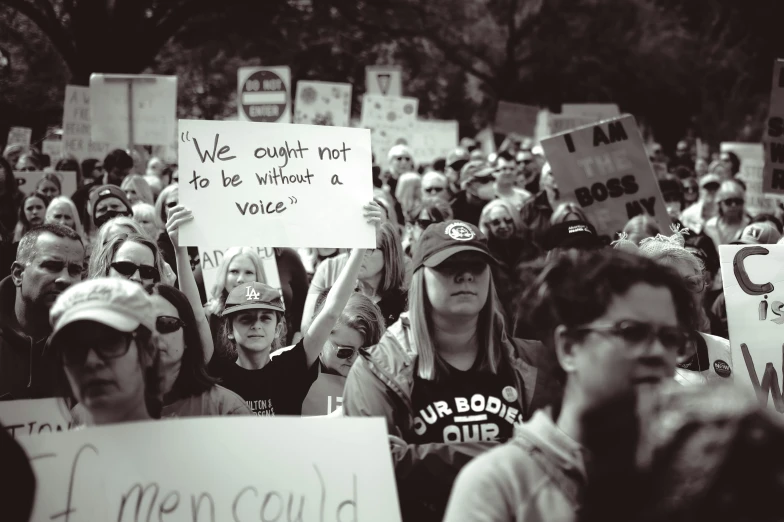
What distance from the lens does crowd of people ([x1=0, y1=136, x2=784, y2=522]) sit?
7.21 ft

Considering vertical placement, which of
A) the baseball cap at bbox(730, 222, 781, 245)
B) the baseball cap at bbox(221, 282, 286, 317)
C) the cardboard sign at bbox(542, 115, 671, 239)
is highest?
the cardboard sign at bbox(542, 115, 671, 239)

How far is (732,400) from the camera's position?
64.6 inches

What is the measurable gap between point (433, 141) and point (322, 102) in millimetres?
2571

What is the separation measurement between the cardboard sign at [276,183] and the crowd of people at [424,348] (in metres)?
0.13

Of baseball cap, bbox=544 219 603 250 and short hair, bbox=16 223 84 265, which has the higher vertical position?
baseball cap, bbox=544 219 603 250

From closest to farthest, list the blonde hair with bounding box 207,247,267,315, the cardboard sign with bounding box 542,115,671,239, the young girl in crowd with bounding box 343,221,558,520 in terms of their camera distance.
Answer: the young girl in crowd with bounding box 343,221,558,520, the blonde hair with bounding box 207,247,267,315, the cardboard sign with bounding box 542,115,671,239

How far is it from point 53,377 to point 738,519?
2866mm

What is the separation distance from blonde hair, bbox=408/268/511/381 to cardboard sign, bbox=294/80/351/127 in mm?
11938

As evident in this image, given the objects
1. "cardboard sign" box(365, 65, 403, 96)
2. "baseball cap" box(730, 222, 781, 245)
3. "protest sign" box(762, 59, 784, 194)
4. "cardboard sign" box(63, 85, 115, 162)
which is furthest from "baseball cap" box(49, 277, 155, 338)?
"cardboard sign" box(365, 65, 403, 96)

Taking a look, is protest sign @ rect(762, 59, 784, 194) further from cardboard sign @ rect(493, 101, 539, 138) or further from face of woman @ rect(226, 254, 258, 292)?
cardboard sign @ rect(493, 101, 539, 138)

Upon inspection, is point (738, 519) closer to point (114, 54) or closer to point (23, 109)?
point (114, 54)

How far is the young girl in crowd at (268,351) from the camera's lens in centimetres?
434

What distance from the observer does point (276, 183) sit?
472 centimetres

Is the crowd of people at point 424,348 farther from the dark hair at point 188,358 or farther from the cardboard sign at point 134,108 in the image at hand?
the cardboard sign at point 134,108
